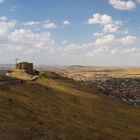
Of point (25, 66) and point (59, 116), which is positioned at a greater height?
point (25, 66)

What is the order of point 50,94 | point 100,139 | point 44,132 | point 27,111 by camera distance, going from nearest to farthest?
point 44,132 < point 100,139 < point 27,111 < point 50,94

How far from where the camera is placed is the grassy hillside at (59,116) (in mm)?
24578

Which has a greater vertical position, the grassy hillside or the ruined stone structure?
the ruined stone structure

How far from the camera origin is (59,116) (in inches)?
1367

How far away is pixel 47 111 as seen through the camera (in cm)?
3559

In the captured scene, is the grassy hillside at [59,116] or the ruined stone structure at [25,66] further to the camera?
the ruined stone structure at [25,66]

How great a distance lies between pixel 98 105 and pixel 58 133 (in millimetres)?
22238

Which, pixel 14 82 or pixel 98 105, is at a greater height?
pixel 14 82

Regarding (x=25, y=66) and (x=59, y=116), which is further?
(x=25, y=66)

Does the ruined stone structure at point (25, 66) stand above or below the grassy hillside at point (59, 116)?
above

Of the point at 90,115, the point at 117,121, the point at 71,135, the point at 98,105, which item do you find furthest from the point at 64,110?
the point at 71,135

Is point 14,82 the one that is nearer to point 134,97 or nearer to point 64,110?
point 64,110

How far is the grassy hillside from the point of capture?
24578mm

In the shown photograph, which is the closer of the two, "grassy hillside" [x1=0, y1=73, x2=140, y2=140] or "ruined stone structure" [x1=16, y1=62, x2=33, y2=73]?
"grassy hillside" [x1=0, y1=73, x2=140, y2=140]
